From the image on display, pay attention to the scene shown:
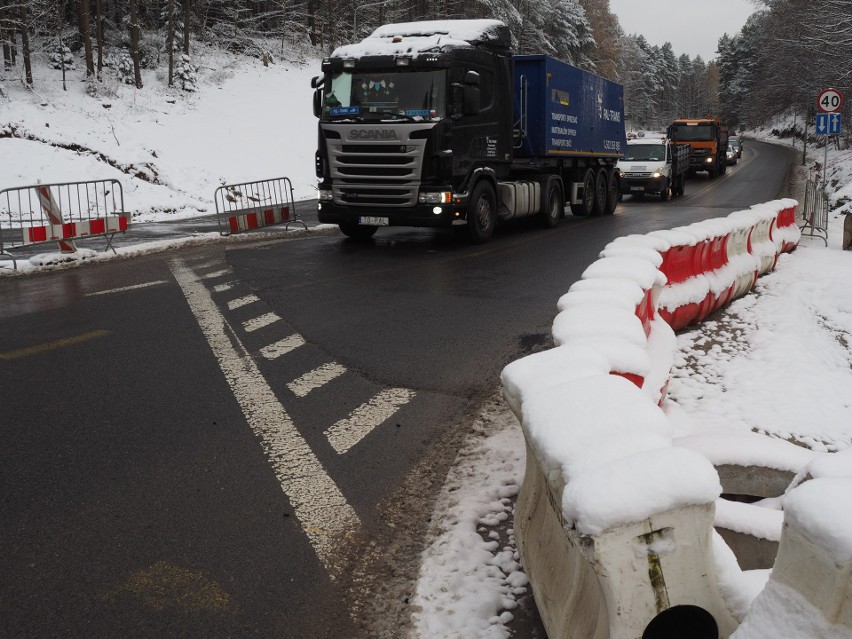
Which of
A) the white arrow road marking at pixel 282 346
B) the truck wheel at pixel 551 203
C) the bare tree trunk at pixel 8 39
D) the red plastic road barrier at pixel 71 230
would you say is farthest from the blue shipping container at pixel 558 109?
the bare tree trunk at pixel 8 39

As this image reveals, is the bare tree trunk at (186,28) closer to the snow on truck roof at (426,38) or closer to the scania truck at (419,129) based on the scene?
the scania truck at (419,129)

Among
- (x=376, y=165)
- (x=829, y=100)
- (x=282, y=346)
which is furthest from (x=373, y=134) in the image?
(x=829, y=100)

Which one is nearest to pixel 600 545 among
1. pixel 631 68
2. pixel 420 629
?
pixel 420 629

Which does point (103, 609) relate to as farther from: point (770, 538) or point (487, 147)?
point (487, 147)

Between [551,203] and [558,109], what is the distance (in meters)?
2.09

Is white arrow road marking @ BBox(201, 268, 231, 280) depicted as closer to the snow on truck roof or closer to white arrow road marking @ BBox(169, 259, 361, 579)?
white arrow road marking @ BBox(169, 259, 361, 579)

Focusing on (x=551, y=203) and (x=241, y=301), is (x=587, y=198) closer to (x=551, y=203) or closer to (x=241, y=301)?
(x=551, y=203)

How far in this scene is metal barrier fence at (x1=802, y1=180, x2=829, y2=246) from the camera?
645 inches

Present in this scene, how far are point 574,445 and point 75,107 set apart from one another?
1361 inches

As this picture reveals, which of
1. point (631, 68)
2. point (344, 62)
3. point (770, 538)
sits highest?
point (631, 68)

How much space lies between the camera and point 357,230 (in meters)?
15.8

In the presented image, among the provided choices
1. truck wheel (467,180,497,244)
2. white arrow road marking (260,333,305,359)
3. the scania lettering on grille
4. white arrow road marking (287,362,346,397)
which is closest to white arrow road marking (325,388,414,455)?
white arrow road marking (287,362,346,397)

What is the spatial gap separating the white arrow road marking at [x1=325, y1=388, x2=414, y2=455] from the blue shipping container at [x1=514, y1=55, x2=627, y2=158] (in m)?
12.4

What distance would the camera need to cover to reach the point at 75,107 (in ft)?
107
